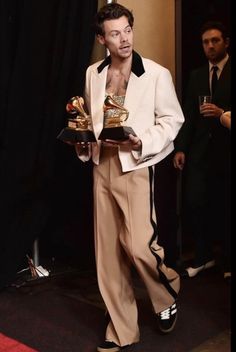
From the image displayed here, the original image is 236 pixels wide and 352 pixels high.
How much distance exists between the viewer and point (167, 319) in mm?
2439

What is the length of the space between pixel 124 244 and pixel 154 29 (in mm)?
1444

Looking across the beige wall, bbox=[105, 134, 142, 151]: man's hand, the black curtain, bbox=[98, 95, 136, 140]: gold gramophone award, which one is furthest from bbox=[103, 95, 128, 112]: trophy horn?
the beige wall

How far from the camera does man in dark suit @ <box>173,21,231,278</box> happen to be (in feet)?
9.73

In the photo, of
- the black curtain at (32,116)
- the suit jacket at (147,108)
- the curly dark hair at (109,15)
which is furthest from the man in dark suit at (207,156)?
the curly dark hair at (109,15)

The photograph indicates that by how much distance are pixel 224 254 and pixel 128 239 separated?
1152 millimetres

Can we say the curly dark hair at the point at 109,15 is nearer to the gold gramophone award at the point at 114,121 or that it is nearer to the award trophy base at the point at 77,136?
the gold gramophone award at the point at 114,121

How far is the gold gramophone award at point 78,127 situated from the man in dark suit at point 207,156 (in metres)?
0.94

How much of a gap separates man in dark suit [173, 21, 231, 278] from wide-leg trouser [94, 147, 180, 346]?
2.59 ft

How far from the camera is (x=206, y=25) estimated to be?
9.71 feet

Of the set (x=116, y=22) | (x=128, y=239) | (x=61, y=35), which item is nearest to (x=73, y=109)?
(x=116, y=22)

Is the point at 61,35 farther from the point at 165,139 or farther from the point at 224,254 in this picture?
the point at 224,254

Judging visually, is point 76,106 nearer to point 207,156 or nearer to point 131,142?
point 131,142

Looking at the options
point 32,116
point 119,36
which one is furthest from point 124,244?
point 32,116

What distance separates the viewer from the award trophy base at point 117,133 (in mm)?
2109
